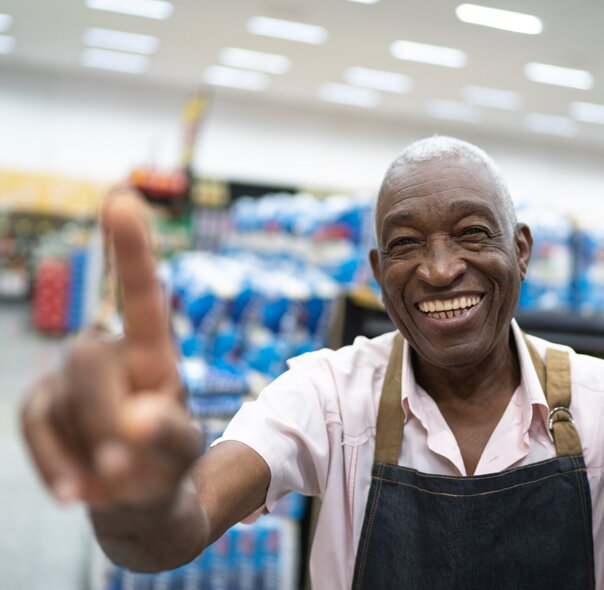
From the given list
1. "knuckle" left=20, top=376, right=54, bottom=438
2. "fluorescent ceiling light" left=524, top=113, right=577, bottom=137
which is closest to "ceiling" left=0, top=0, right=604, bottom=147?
"fluorescent ceiling light" left=524, top=113, right=577, bottom=137

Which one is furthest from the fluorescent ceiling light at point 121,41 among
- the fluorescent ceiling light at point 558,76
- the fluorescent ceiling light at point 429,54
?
the fluorescent ceiling light at point 558,76

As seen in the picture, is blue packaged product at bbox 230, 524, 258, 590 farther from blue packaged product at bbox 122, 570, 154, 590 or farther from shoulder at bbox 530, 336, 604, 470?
shoulder at bbox 530, 336, 604, 470

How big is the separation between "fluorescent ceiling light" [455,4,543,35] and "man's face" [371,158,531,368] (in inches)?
274

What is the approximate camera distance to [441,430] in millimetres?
1275

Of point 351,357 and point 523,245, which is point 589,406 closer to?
point 523,245

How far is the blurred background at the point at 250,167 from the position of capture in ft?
9.32

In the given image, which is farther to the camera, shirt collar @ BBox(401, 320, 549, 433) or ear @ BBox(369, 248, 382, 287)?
ear @ BBox(369, 248, 382, 287)

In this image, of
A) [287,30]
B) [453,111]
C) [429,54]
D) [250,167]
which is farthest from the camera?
[250,167]

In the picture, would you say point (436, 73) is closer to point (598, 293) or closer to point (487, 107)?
point (487, 107)

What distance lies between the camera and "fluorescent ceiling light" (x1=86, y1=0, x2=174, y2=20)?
8.91 m

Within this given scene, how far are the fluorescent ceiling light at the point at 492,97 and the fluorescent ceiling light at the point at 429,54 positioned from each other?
1.57m

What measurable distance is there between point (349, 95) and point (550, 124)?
414 cm

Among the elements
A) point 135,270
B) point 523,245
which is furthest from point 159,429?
point 523,245

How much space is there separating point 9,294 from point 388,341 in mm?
15336
